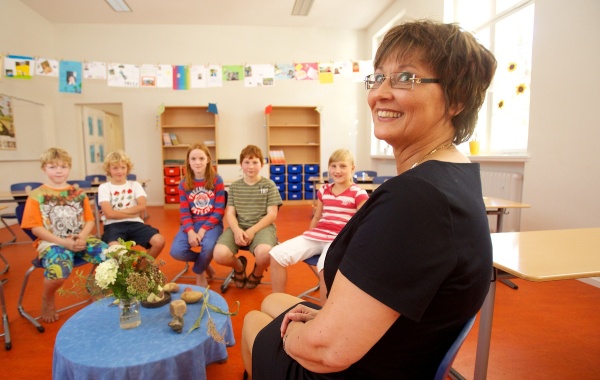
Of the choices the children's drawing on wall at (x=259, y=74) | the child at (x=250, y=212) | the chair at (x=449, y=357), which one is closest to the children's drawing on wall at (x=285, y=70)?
the children's drawing on wall at (x=259, y=74)

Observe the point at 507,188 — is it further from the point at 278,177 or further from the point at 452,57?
the point at 278,177

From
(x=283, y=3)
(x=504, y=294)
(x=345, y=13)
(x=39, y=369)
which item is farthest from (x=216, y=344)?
(x=345, y=13)

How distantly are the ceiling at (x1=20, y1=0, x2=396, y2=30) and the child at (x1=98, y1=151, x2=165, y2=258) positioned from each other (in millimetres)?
4639

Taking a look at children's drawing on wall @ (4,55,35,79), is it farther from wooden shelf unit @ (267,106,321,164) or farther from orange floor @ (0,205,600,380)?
wooden shelf unit @ (267,106,321,164)

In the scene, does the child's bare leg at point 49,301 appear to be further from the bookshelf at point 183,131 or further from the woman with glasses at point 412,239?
the bookshelf at point 183,131

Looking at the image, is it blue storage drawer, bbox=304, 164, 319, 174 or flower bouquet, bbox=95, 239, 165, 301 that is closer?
flower bouquet, bbox=95, 239, 165, 301

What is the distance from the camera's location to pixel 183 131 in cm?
723

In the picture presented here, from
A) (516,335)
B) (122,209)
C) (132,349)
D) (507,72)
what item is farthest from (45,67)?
(507,72)

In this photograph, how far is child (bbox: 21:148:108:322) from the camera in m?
2.21

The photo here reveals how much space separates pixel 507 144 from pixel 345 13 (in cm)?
437

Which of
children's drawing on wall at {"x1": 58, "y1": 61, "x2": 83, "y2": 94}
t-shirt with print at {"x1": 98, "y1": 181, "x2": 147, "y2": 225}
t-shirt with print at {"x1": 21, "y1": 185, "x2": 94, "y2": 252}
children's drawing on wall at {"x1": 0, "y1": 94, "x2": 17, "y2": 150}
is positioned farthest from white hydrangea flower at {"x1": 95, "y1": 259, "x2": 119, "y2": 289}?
children's drawing on wall at {"x1": 0, "y1": 94, "x2": 17, "y2": 150}

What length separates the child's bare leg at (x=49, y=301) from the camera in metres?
2.21

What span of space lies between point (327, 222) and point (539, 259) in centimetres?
127

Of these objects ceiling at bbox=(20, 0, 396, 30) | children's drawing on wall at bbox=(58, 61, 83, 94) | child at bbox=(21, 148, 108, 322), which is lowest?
child at bbox=(21, 148, 108, 322)
